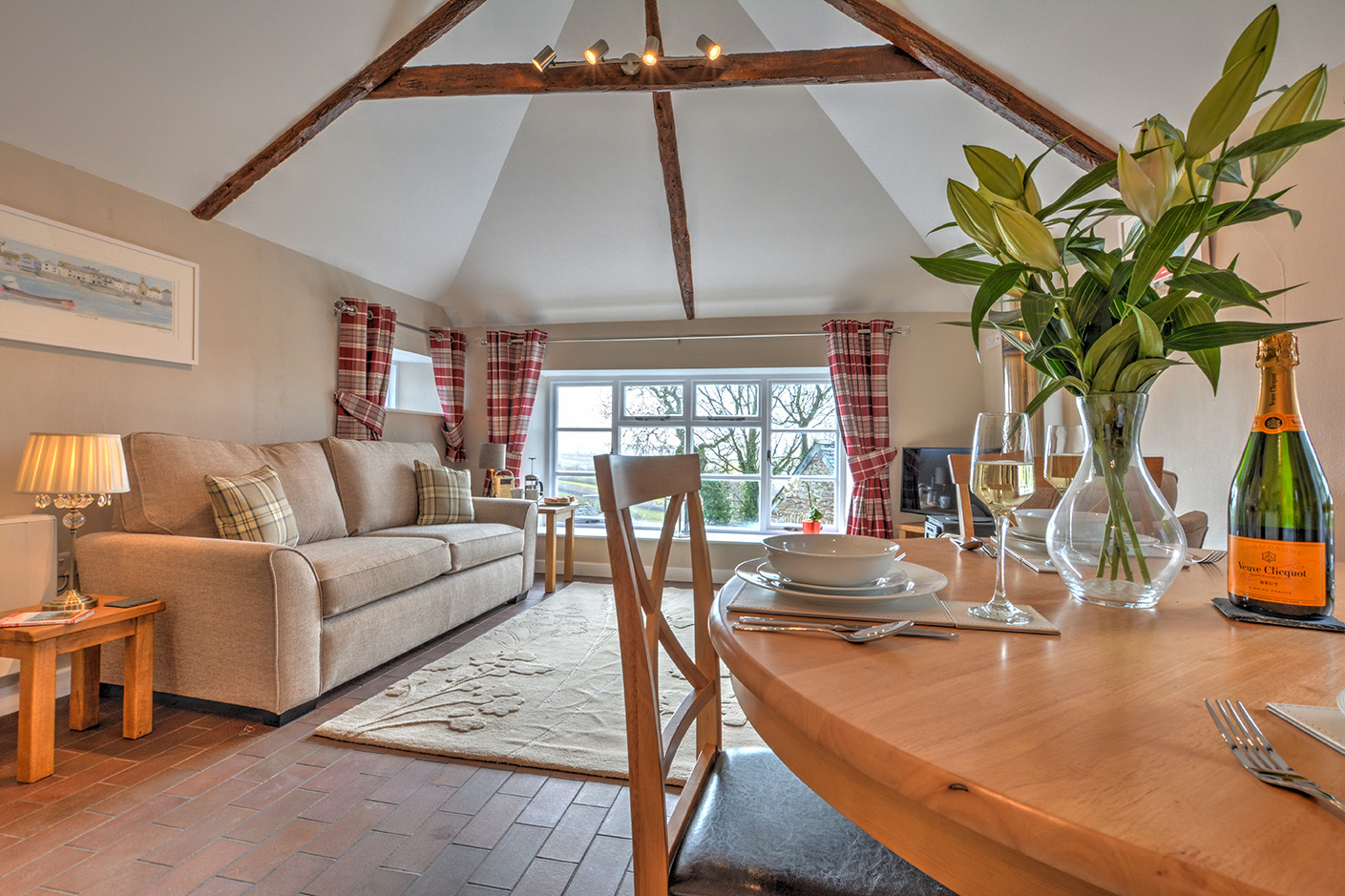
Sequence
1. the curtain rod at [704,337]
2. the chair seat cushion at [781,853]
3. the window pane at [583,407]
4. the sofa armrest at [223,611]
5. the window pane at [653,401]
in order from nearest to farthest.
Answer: the chair seat cushion at [781,853]
the sofa armrest at [223,611]
the curtain rod at [704,337]
the window pane at [653,401]
the window pane at [583,407]

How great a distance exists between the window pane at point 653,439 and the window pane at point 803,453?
778 mm

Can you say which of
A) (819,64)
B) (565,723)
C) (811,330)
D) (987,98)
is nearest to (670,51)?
Answer: (819,64)

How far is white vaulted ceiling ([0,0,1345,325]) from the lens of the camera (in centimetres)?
245

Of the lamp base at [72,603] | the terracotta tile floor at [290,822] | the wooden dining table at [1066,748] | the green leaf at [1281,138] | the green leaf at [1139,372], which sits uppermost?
the green leaf at [1281,138]

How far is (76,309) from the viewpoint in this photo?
273 centimetres

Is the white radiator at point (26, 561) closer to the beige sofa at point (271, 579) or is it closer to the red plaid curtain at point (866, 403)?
the beige sofa at point (271, 579)

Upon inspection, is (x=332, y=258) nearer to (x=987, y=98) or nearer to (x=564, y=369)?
(x=564, y=369)

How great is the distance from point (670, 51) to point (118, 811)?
13.6 feet

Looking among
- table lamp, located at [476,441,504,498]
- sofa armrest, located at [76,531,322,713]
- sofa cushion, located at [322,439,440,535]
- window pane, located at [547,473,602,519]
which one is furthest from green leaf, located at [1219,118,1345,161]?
window pane, located at [547,473,602,519]

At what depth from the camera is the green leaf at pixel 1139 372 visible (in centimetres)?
78

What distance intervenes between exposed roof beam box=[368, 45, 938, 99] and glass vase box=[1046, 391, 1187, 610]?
9.24 ft

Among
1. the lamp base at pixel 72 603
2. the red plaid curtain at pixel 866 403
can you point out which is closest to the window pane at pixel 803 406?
the red plaid curtain at pixel 866 403

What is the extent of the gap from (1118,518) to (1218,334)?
0.25 metres

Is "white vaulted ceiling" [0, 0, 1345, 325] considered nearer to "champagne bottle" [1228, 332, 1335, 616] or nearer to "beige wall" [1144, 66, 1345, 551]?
"beige wall" [1144, 66, 1345, 551]
